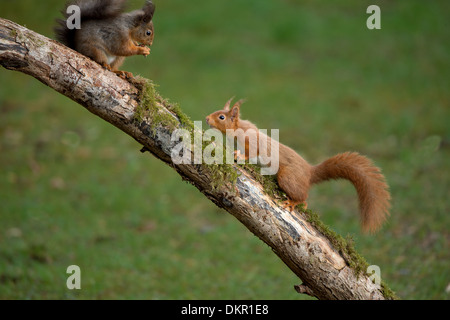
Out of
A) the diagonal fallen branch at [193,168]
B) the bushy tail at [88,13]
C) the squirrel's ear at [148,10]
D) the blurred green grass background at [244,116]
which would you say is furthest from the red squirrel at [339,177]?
the blurred green grass background at [244,116]

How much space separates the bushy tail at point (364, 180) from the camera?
12.4ft

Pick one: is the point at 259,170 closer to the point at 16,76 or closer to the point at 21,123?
the point at 21,123

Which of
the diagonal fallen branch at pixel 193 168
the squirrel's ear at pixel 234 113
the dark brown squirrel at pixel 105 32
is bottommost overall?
the diagonal fallen branch at pixel 193 168

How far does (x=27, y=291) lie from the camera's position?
16.0 feet

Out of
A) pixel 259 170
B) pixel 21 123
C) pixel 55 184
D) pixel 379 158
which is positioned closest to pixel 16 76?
pixel 21 123

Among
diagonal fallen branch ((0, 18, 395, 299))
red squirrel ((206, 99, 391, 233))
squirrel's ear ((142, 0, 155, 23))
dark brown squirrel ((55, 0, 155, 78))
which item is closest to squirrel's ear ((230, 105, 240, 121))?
red squirrel ((206, 99, 391, 233))

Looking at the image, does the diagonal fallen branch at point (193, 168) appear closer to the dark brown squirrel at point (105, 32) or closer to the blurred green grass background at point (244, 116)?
the dark brown squirrel at point (105, 32)

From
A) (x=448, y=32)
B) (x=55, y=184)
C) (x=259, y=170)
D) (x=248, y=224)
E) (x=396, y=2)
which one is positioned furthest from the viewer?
(x=396, y=2)

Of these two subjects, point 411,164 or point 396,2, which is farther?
point 396,2

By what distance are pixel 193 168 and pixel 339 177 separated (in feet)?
4.46

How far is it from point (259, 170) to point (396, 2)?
1170cm

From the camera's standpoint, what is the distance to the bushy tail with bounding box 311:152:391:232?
3.78 metres

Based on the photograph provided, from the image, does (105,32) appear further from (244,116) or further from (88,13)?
(244,116)

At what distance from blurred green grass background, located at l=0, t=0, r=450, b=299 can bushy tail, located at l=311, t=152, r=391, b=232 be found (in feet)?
4.79
